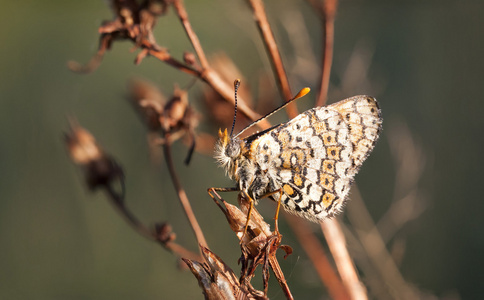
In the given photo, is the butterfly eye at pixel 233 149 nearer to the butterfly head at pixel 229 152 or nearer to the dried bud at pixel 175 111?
the butterfly head at pixel 229 152

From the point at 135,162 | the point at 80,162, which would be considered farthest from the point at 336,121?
the point at 135,162

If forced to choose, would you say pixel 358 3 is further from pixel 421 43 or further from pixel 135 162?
pixel 135 162

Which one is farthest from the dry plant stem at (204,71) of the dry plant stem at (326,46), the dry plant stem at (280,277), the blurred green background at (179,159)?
the blurred green background at (179,159)

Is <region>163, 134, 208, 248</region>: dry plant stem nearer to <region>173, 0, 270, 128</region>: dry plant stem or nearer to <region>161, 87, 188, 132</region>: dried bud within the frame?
<region>161, 87, 188, 132</region>: dried bud

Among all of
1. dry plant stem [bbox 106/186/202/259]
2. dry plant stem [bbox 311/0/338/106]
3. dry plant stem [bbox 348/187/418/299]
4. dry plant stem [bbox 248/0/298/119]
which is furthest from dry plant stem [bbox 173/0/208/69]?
dry plant stem [bbox 348/187/418/299]

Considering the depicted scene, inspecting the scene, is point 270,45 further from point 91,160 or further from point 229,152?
point 91,160
